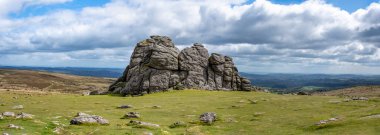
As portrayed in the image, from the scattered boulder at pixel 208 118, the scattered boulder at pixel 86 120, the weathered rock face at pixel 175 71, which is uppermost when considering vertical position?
the weathered rock face at pixel 175 71

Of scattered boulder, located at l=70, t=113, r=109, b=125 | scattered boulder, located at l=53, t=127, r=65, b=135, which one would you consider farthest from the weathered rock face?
scattered boulder, located at l=53, t=127, r=65, b=135

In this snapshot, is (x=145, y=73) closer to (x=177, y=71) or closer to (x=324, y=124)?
(x=177, y=71)

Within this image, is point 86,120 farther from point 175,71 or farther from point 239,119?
point 175,71

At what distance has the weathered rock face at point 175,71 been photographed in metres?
102

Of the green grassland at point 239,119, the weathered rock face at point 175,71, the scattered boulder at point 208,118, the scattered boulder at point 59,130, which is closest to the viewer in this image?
the scattered boulder at point 59,130

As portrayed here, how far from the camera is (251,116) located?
56125 mm

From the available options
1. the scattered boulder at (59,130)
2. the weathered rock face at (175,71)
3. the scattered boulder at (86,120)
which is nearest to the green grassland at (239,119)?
the scattered boulder at (59,130)

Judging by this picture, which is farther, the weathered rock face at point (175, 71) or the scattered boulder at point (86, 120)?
the weathered rock face at point (175, 71)

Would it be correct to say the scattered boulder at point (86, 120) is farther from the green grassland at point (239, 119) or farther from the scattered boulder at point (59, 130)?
the scattered boulder at point (59, 130)

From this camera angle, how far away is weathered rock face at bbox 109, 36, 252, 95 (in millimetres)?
101656

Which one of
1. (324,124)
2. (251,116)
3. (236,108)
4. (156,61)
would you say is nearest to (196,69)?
(156,61)

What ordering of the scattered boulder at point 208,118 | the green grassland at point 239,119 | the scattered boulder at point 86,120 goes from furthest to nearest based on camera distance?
the scattered boulder at point 208,118, the scattered boulder at point 86,120, the green grassland at point 239,119

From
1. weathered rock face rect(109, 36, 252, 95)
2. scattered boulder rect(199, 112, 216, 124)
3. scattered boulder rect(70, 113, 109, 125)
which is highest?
weathered rock face rect(109, 36, 252, 95)

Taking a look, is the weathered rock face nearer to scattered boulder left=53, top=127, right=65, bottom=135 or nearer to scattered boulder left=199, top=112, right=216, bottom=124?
scattered boulder left=199, top=112, right=216, bottom=124
